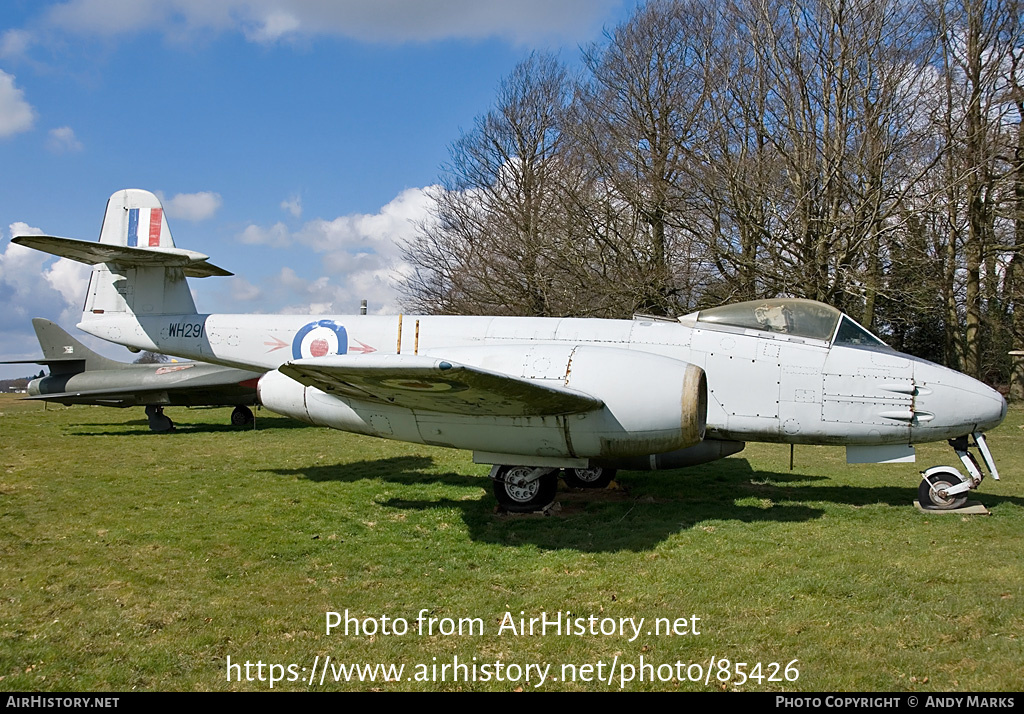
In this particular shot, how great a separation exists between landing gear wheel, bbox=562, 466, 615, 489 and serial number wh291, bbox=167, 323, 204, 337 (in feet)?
17.7

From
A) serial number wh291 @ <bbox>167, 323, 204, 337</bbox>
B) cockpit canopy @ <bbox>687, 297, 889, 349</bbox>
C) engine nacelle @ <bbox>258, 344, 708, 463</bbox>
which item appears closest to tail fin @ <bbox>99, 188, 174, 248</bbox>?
serial number wh291 @ <bbox>167, 323, 204, 337</bbox>

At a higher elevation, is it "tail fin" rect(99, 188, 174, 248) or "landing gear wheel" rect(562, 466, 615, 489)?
"tail fin" rect(99, 188, 174, 248)

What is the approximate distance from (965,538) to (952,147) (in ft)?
47.2

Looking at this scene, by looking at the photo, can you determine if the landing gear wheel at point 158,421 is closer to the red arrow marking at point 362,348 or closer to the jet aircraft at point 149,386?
the jet aircraft at point 149,386

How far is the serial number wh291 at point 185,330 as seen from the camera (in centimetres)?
921

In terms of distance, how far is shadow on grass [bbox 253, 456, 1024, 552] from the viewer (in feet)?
20.9

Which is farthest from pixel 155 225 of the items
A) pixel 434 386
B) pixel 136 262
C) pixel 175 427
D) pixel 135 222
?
pixel 175 427

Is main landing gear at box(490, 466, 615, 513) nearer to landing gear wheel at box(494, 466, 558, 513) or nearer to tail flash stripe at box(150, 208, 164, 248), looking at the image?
landing gear wheel at box(494, 466, 558, 513)

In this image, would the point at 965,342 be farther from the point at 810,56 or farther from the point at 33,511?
the point at 33,511

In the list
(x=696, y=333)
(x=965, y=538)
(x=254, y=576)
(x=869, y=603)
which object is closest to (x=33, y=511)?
(x=254, y=576)

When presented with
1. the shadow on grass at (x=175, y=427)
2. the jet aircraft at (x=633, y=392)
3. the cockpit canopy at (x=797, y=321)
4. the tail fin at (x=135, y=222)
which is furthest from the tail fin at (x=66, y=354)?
the cockpit canopy at (x=797, y=321)

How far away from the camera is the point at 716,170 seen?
1744 cm

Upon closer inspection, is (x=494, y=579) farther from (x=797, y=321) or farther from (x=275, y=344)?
(x=275, y=344)

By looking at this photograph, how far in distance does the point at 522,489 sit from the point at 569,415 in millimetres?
1287
